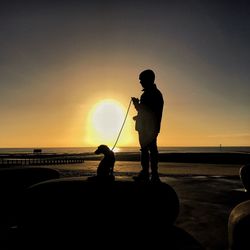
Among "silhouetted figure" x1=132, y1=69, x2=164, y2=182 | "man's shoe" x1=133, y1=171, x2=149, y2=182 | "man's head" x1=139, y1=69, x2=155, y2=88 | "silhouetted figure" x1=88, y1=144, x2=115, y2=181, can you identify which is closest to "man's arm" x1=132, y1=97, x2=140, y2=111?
"silhouetted figure" x1=132, y1=69, x2=164, y2=182

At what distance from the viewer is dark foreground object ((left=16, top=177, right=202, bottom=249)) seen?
6.58 m

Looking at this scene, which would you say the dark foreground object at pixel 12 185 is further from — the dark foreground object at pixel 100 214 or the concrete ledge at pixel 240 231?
the concrete ledge at pixel 240 231

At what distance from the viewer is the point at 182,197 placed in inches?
449

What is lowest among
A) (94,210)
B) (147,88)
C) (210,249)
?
(210,249)

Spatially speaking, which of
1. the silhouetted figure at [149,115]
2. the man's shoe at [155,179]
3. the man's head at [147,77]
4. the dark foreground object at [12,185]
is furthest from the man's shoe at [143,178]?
the dark foreground object at [12,185]

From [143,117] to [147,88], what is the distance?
77cm

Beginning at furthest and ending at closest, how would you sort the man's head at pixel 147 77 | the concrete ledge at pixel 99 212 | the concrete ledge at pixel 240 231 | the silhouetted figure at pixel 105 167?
the man's head at pixel 147 77, the silhouetted figure at pixel 105 167, the concrete ledge at pixel 99 212, the concrete ledge at pixel 240 231

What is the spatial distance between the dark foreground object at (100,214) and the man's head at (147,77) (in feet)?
8.82

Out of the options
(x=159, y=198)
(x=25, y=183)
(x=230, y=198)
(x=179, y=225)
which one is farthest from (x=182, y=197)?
(x=25, y=183)

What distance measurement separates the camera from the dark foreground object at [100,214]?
21.6 feet

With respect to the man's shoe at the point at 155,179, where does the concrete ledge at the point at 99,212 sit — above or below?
below

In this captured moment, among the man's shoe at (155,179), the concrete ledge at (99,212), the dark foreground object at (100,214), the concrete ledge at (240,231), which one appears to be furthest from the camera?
the man's shoe at (155,179)

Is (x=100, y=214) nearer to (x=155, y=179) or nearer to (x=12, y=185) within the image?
(x=155, y=179)

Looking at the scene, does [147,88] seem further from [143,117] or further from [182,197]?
[182,197]
